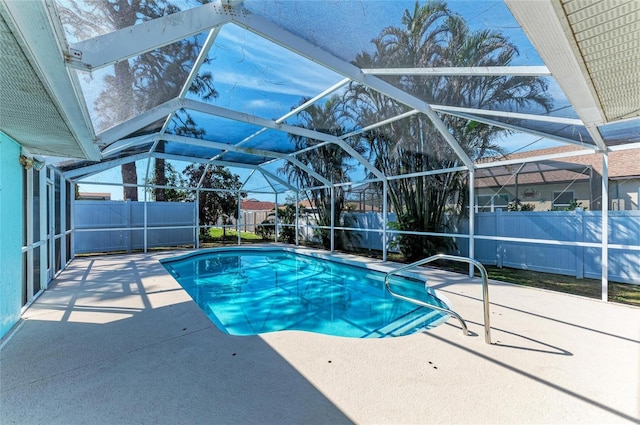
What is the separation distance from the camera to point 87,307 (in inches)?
160

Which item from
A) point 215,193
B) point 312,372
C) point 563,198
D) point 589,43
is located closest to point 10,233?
point 312,372

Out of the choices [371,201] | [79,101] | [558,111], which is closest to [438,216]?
[371,201]

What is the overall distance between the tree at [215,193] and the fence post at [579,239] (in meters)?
12.5

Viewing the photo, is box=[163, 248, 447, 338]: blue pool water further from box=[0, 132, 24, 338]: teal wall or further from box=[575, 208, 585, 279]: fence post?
box=[575, 208, 585, 279]: fence post

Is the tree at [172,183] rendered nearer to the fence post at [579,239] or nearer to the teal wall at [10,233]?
the teal wall at [10,233]

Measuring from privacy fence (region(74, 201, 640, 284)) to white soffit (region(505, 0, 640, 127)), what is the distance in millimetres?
3136

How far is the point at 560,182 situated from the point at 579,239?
154 centimetres

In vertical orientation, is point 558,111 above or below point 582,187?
above

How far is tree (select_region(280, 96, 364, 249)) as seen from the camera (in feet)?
20.2

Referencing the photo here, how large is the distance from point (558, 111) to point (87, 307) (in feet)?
23.7

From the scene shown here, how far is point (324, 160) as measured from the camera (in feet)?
32.8

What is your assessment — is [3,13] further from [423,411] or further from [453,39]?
[453,39]

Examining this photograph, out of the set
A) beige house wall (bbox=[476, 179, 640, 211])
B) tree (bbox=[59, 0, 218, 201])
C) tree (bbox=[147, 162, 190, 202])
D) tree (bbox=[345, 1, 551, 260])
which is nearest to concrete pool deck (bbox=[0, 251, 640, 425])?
tree (bbox=[59, 0, 218, 201])

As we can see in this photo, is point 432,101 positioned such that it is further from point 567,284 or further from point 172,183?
point 172,183
